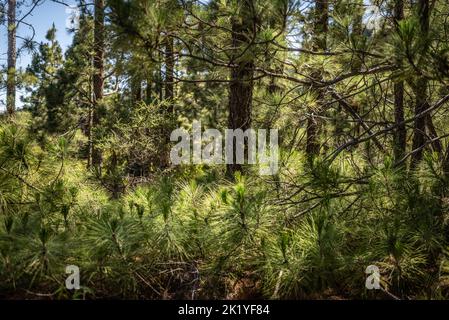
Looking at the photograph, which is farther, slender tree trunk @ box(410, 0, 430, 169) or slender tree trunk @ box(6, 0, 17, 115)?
slender tree trunk @ box(6, 0, 17, 115)

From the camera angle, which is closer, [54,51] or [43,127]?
[43,127]

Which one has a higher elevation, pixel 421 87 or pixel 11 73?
pixel 11 73

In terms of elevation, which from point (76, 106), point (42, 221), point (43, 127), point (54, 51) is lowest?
point (42, 221)

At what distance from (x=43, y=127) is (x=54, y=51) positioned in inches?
155

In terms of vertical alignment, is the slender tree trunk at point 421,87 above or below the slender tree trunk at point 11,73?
below

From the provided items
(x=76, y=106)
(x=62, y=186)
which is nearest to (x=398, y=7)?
(x=62, y=186)

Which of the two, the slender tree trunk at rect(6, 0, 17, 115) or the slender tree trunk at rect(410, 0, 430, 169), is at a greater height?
the slender tree trunk at rect(6, 0, 17, 115)

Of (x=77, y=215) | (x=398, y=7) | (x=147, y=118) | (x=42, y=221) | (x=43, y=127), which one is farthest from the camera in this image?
(x=43, y=127)

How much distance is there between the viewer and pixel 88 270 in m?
2.28

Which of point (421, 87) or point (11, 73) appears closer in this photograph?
point (421, 87)

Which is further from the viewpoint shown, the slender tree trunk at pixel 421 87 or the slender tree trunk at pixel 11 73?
the slender tree trunk at pixel 11 73

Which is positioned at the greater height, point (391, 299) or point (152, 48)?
point (152, 48)
